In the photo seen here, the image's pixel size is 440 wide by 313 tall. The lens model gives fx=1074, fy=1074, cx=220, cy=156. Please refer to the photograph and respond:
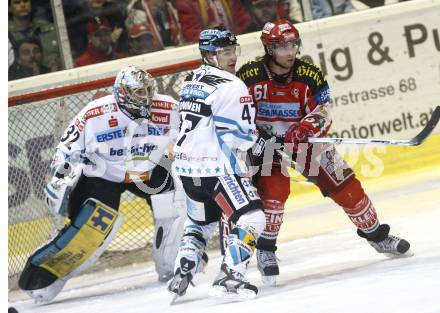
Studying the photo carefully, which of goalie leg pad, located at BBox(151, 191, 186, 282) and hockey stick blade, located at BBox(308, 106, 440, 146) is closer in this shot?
hockey stick blade, located at BBox(308, 106, 440, 146)

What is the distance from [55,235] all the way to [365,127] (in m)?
2.81

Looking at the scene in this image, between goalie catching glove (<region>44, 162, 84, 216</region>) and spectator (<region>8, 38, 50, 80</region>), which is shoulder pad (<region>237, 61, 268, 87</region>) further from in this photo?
spectator (<region>8, 38, 50, 80</region>)

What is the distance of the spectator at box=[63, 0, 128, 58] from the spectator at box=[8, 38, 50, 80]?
242 mm

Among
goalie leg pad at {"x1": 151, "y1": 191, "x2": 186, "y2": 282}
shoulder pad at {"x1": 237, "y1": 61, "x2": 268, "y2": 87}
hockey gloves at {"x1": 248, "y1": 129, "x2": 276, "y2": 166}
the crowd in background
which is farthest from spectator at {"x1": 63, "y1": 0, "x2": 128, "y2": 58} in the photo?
hockey gloves at {"x1": 248, "y1": 129, "x2": 276, "y2": 166}

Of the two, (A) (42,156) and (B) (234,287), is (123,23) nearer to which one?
(A) (42,156)

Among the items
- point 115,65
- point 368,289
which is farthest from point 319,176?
point 115,65

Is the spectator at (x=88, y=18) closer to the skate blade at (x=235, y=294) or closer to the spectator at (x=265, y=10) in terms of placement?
the spectator at (x=265, y=10)

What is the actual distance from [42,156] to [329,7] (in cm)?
249

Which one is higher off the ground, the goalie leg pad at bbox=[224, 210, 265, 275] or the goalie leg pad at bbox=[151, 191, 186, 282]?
the goalie leg pad at bbox=[224, 210, 265, 275]

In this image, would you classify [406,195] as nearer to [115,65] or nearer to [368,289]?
[115,65]

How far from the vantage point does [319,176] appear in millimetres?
5453

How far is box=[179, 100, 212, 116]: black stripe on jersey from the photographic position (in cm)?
484

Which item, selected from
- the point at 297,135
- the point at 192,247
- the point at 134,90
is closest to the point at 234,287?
the point at 192,247

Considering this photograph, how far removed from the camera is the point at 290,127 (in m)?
5.32
